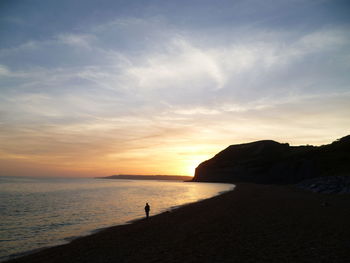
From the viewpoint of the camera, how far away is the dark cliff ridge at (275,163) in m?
96.6

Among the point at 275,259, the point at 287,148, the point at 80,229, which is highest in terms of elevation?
the point at 287,148

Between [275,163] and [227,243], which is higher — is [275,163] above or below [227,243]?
above

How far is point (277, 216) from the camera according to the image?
24.1 meters

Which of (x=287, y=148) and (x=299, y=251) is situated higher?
(x=287, y=148)

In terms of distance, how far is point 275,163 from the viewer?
128 m

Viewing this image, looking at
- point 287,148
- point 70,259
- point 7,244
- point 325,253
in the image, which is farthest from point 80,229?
point 287,148

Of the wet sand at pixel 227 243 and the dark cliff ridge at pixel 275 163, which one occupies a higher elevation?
the dark cliff ridge at pixel 275 163

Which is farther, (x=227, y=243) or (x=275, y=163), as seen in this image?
(x=275, y=163)

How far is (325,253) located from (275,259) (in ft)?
8.77

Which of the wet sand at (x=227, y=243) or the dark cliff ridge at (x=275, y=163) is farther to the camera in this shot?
the dark cliff ridge at (x=275, y=163)

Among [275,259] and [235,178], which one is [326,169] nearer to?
[235,178]

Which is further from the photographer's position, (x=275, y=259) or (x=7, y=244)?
(x=7, y=244)

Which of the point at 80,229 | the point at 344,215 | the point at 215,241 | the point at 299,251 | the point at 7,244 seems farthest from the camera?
the point at 80,229

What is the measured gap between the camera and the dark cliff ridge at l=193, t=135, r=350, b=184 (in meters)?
96.6
